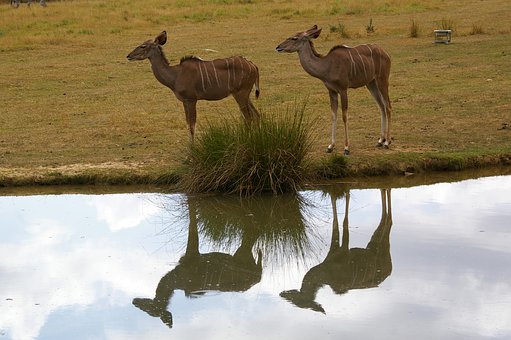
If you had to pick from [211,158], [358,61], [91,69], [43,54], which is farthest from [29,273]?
[43,54]

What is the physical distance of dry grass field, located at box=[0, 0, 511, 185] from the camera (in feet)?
41.0

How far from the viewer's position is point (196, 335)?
6.83 metres

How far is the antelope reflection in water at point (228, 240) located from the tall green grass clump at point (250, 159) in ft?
0.70

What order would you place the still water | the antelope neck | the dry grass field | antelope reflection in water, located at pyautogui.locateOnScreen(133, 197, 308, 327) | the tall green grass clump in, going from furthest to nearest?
the antelope neck
the dry grass field
the tall green grass clump
antelope reflection in water, located at pyautogui.locateOnScreen(133, 197, 308, 327)
the still water

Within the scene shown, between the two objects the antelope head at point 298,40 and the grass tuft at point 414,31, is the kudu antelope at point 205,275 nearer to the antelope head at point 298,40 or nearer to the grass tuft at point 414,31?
the antelope head at point 298,40

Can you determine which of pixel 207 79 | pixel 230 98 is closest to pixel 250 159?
pixel 207 79

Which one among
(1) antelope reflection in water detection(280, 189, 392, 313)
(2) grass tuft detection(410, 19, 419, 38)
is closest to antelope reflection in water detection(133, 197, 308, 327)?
(1) antelope reflection in water detection(280, 189, 392, 313)

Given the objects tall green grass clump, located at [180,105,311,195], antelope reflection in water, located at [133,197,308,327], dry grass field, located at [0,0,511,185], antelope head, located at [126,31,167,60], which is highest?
antelope head, located at [126,31,167,60]

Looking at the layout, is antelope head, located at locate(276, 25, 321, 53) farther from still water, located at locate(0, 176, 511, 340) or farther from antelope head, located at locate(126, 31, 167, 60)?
still water, located at locate(0, 176, 511, 340)

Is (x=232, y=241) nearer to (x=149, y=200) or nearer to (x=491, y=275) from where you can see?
(x=149, y=200)

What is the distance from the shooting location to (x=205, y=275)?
8367mm

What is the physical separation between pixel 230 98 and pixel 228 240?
7786mm

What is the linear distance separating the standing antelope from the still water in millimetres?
1630

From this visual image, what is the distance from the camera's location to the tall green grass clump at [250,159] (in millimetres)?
10852
